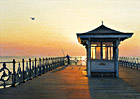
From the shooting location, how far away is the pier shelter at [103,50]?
53.0ft

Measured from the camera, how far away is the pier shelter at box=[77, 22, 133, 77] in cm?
1616

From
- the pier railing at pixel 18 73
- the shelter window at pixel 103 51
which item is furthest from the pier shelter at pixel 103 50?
the pier railing at pixel 18 73

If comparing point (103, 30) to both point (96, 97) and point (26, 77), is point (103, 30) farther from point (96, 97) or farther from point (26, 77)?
point (96, 97)

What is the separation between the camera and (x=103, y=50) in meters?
16.8

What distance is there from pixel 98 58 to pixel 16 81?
7616mm

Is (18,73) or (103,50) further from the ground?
(103,50)

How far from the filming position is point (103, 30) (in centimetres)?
1681

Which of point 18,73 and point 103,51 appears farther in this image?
point 103,51

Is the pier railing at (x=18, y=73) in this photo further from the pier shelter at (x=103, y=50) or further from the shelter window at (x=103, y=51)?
the shelter window at (x=103, y=51)

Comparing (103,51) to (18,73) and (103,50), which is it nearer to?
(103,50)

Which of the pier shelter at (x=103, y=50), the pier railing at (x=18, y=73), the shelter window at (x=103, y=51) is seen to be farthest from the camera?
the shelter window at (x=103, y=51)

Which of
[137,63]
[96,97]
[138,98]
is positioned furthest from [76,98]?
[137,63]

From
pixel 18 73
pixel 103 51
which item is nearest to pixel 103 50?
pixel 103 51

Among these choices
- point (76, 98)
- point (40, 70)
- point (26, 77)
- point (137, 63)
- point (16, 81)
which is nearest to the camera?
point (76, 98)
